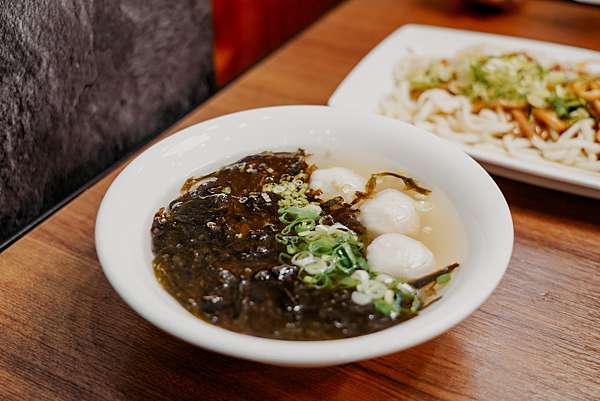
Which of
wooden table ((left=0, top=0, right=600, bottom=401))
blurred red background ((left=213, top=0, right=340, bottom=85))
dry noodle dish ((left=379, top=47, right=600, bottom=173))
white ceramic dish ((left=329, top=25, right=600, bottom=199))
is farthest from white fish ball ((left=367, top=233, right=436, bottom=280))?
blurred red background ((left=213, top=0, right=340, bottom=85))

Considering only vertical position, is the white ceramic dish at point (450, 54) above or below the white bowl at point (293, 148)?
below

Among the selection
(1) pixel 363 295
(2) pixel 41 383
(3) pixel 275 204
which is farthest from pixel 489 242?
(2) pixel 41 383

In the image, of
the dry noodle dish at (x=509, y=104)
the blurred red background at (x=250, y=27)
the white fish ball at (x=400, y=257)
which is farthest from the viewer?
the blurred red background at (x=250, y=27)

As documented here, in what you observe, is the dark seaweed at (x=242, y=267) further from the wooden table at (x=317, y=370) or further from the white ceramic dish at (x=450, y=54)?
the white ceramic dish at (x=450, y=54)

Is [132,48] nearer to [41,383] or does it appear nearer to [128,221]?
[128,221]

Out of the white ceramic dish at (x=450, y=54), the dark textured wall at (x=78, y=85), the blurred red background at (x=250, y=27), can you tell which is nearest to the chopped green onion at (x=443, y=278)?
the white ceramic dish at (x=450, y=54)

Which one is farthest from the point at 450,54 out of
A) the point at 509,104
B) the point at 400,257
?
the point at 400,257

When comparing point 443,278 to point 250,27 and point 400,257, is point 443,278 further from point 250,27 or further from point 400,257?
point 250,27
